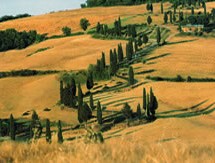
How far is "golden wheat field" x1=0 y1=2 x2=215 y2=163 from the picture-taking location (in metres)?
12.8

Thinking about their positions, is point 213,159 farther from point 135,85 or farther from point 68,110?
point 135,85

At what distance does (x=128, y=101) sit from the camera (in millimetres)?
106812

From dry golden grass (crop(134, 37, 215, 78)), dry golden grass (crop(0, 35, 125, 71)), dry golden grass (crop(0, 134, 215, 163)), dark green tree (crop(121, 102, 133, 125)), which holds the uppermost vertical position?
dry golden grass (crop(0, 134, 215, 163))

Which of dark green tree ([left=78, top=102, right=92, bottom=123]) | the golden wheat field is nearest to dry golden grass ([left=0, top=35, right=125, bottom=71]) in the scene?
the golden wheat field

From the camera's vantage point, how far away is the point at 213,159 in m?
11.0

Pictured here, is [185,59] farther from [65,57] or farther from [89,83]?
[65,57]

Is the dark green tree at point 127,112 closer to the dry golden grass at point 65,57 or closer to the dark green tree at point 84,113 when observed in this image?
the dark green tree at point 84,113

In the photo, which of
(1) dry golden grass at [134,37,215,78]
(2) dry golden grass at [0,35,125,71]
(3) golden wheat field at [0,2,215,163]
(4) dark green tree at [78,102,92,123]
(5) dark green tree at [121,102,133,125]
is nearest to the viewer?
(3) golden wheat field at [0,2,215,163]

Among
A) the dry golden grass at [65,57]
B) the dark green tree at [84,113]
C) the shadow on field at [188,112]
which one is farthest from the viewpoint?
the dry golden grass at [65,57]

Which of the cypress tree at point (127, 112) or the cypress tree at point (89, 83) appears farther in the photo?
the cypress tree at point (89, 83)

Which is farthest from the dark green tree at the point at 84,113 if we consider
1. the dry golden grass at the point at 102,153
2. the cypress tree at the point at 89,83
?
the dry golden grass at the point at 102,153

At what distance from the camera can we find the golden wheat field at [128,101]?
12797 mm

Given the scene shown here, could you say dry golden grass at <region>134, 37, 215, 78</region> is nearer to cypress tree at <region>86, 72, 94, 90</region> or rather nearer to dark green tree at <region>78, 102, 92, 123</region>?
cypress tree at <region>86, 72, 94, 90</region>

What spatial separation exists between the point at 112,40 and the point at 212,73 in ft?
210
